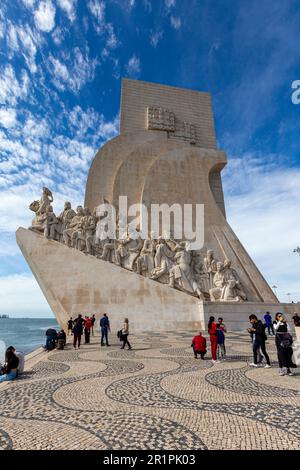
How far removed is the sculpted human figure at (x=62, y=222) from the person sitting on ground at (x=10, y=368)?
26.9 ft

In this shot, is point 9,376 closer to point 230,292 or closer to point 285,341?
point 285,341

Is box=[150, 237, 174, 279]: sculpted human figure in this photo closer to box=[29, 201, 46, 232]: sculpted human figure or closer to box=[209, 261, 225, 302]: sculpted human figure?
box=[209, 261, 225, 302]: sculpted human figure

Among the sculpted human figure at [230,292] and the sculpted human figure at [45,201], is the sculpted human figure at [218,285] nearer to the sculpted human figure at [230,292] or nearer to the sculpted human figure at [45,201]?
the sculpted human figure at [230,292]

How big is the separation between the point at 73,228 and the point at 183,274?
5.16m

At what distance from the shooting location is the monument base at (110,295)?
11.2 metres

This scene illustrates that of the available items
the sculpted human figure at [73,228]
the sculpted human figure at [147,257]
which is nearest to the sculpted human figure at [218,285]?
the sculpted human figure at [147,257]

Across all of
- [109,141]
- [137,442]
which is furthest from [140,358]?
[109,141]

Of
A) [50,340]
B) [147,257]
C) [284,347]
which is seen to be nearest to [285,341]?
[284,347]

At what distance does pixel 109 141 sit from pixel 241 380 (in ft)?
56.2

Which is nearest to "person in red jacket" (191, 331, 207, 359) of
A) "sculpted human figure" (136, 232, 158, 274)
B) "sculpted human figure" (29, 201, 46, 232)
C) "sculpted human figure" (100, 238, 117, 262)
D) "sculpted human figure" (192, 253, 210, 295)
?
"sculpted human figure" (136, 232, 158, 274)

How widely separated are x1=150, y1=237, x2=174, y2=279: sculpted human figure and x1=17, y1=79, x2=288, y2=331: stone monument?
0.15ft
